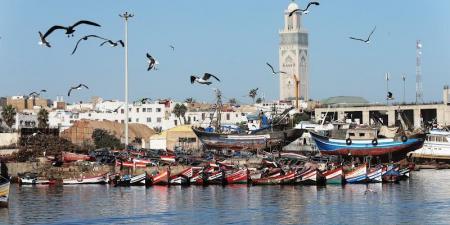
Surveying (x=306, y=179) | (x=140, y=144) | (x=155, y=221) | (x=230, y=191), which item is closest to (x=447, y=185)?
(x=306, y=179)

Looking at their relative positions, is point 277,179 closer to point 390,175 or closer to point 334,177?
point 334,177

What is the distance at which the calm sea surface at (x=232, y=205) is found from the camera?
56.9 meters

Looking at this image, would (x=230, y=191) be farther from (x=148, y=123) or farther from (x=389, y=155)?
(x=148, y=123)

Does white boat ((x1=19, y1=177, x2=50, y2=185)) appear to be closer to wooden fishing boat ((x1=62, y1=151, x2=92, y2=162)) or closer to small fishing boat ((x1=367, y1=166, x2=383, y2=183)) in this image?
wooden fishing boat ((x1=62, y1=151, x2=92, y2=162))

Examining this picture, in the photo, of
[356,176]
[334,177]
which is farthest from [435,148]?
[334,177]

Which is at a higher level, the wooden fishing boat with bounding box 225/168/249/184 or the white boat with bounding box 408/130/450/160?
the white boat with bounding box 408/130/450/160

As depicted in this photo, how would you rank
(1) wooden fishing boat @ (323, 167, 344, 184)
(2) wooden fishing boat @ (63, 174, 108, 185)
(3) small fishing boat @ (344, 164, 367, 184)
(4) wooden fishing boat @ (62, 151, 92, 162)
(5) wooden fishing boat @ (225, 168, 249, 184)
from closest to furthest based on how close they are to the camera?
(1) wooden fishing boat @ (323, 167, 344, 184)
(3) small fishing boat @ (344, 164, 367, 184)
(5) wooden fishing boat @ (225, 168, 249, 184)
(2) wooden fishing boat @ (63, 174, 108, 185)
(4) wooden fishing boat @ (62, 151, 92, 162)

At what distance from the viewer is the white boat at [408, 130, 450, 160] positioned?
115438 millimetres

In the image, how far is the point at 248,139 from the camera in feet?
403

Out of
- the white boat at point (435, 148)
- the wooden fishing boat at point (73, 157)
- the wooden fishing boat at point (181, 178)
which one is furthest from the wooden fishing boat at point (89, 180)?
the white boat at point (435, 148)

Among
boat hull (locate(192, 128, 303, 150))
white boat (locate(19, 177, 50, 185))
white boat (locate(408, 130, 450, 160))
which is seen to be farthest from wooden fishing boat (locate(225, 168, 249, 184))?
boat hull (locate(192, 128, 303, 150))

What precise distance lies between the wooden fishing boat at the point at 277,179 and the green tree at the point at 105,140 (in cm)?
5281

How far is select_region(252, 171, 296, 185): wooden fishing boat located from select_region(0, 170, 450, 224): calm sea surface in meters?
2.22

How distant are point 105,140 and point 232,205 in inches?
2926
